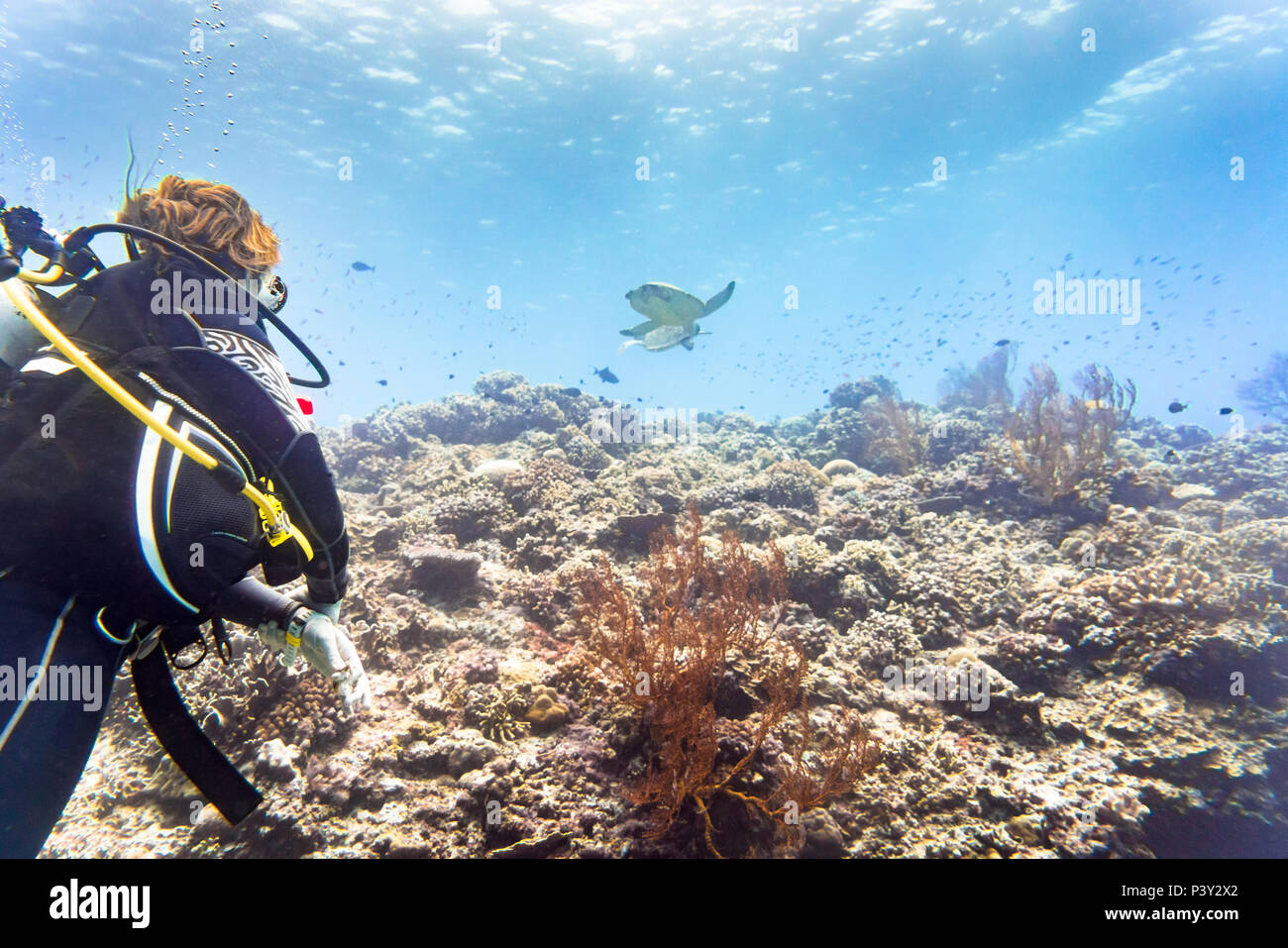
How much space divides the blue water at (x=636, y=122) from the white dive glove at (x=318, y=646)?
58.6ft

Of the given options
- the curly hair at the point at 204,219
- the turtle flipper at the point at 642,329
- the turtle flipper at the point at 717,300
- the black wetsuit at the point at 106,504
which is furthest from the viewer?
the turtle flipper at the point at 642,329

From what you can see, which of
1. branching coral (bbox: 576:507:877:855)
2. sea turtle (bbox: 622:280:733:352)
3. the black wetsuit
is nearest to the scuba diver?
the black wetsuit

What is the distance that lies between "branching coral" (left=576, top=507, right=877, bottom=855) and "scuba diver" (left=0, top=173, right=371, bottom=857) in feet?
7.16

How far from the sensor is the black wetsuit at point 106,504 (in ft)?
5.16

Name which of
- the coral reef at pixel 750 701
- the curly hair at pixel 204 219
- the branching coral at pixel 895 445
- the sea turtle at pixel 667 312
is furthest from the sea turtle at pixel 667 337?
the curly hair at pixel 204 219

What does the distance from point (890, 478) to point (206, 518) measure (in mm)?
12774

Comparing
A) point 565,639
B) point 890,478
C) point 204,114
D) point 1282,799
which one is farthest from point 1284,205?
point 204,114

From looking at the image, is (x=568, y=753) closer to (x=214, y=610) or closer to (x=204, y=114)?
(x=214, y=610)

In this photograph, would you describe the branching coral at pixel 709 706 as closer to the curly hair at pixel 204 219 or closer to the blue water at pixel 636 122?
the curly hair at pixel 204 219

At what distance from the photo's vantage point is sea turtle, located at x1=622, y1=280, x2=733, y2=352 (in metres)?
11.7

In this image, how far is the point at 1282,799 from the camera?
12.7 ft

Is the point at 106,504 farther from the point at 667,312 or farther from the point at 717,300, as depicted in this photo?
the point at 717,300

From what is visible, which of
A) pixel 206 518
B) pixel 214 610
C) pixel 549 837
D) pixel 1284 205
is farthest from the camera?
pixel 1284 205

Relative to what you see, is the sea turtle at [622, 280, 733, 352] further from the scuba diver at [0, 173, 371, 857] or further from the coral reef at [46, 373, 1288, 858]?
the scuba diver at [0, 173, 371, 857]
